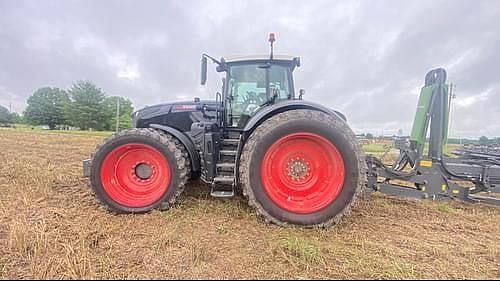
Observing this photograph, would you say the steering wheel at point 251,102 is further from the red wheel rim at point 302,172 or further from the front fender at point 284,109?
the red wheel rim at point 302,172

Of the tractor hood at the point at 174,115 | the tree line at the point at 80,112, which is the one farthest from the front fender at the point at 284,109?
the tree line at the point at 80,112

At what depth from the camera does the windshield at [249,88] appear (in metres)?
4.12

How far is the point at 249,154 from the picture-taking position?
3.09m

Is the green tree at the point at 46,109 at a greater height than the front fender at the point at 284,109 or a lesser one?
greater

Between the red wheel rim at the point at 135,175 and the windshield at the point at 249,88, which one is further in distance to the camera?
the windshield at the point at 249,88

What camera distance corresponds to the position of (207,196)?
4230mm

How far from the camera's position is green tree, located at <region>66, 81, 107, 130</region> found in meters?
48.4

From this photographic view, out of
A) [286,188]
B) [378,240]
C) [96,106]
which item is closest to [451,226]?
[378,240]

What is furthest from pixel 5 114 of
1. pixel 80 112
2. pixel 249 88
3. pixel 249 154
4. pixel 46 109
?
pixel 249 154

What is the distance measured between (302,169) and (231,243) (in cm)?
114

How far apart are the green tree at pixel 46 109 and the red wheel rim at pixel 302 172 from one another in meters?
61.2

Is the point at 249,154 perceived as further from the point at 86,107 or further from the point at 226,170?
the point at 86,107

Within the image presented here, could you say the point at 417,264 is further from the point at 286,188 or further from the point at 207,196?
the point at 207,196

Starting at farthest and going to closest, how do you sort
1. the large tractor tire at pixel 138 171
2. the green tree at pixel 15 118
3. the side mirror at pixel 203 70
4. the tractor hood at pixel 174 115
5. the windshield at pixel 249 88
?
the green tree at pixel 15 118 → the tractor hood at pixel 174 115 → the windshield at pixel 249 88 → the side mirror at pixel 203 70 → the large tractor tire at pixel 138 171
